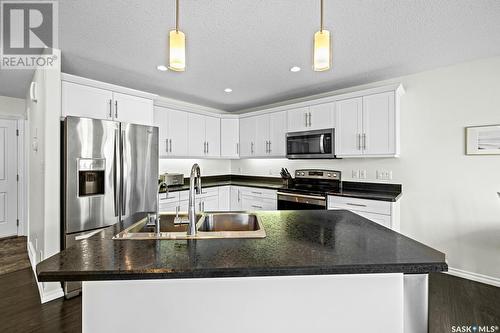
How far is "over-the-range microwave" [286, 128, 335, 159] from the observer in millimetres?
3623

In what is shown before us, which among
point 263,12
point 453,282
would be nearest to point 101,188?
point 263,12

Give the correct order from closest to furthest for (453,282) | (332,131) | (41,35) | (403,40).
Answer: (41,35)
(403,40)
(453,282)
(332,131)

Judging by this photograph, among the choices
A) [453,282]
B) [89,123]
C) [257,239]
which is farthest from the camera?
[453,282]

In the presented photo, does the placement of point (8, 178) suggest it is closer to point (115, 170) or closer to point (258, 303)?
point (115, 170)

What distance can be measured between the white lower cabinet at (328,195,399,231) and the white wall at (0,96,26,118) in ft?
18.0

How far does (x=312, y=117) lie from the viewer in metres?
3.84

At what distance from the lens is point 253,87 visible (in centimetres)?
373

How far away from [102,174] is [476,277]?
4.37 m

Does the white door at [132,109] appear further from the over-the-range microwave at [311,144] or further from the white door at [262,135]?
the over-the-range microwave at [311,144]

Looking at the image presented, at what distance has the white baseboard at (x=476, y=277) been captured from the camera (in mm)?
2683

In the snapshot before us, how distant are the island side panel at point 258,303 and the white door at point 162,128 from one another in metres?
3.01

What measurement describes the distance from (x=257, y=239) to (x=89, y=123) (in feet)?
7.51

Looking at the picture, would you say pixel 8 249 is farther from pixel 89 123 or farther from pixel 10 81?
pixel 89 123

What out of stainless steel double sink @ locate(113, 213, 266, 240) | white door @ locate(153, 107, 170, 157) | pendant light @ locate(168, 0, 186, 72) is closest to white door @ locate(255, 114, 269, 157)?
white door @ locate(153, 107, 170, 157)
